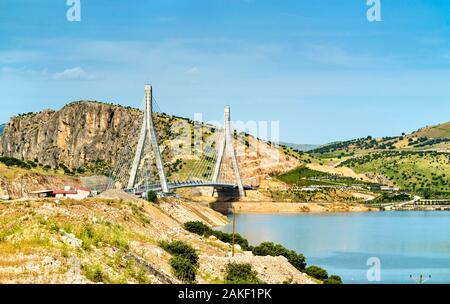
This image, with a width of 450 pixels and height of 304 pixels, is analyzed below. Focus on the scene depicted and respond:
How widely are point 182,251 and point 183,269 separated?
266 centimetres

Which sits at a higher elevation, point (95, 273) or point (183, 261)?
point (95, 273)

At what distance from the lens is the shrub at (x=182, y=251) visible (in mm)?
25484

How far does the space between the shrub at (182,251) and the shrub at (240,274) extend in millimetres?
1369

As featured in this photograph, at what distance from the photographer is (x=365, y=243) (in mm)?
45781

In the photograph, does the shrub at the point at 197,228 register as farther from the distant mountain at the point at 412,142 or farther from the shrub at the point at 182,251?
the distant mountain at the point at 412,142

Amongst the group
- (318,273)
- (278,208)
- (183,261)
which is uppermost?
(183,261)

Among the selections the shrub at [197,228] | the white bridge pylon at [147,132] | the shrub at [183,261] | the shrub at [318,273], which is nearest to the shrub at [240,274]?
the shrub at [183,261]

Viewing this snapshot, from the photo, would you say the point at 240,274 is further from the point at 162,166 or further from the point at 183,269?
the point at 162,166

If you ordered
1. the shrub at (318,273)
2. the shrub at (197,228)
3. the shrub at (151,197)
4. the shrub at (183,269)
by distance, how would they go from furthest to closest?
the shrub at (151,197)
the shrub at (197,228)
the shrub at (318,273)
the shrub at (183,269)

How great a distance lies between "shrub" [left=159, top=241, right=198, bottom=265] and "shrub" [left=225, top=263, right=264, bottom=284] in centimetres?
137

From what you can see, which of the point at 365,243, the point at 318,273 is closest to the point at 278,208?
the point at 365,243

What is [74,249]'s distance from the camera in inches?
759

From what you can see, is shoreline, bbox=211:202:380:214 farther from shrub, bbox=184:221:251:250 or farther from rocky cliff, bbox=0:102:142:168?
shrub, bbox=184:221:251:250

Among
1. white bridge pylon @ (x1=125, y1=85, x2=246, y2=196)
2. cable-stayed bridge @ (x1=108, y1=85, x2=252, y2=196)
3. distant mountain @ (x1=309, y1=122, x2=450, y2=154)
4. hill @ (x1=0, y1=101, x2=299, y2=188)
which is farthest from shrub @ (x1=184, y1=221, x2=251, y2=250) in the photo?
distant mountain @ (x1=309, y1=122, x2=450, y2=154)
